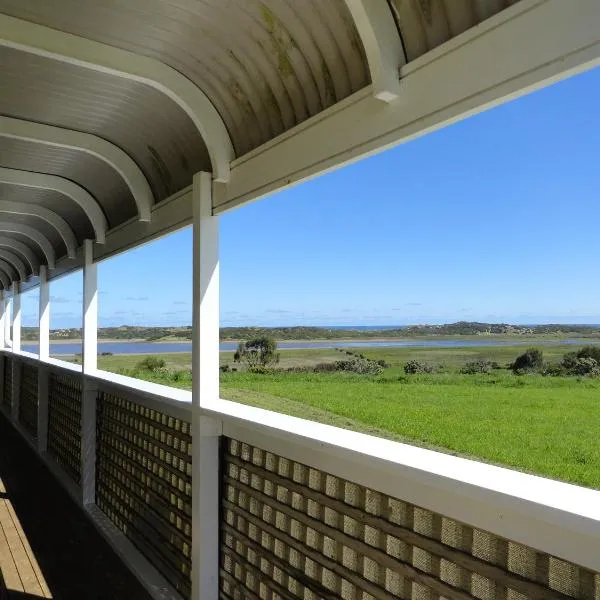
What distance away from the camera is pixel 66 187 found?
477cm

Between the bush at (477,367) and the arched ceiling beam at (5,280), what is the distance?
8284mm

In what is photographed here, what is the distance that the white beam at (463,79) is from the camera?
4.13ft

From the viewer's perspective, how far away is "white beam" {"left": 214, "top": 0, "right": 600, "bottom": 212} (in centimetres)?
126

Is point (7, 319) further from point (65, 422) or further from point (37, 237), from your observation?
point (65, 422)


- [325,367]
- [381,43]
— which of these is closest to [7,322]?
[325,367]

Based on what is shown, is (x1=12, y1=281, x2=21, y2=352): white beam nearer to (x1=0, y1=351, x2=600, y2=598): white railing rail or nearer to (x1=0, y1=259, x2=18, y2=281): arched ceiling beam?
(x1=0, y1=259, x2=18, y2=281): arched ceiling beam

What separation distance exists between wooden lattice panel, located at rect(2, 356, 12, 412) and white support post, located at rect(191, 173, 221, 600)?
25.8 feet

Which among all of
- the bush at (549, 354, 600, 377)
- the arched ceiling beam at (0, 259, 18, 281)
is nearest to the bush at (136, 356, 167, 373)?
the arched ceiling beam at (0, 259, 18, 281)

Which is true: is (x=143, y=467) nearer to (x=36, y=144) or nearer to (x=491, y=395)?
(x=36, y=144)

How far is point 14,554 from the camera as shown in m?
3.82

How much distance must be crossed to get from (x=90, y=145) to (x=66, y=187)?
4.05 ft

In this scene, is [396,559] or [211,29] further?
[211,29]

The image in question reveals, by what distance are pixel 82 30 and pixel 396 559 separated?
243 cm

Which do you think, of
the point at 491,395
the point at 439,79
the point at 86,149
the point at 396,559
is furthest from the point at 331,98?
the point at 491,395
